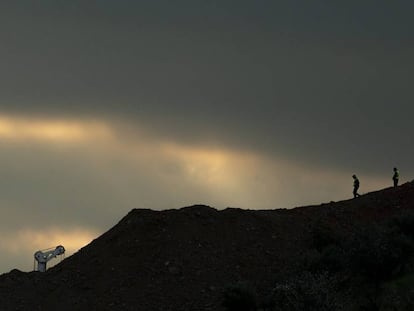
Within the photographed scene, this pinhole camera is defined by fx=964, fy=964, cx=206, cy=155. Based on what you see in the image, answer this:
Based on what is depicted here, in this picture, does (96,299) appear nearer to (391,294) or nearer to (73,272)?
(73,272)

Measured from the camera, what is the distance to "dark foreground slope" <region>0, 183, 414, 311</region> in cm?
5322

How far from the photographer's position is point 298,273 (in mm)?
52906

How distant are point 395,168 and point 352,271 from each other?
21.4m

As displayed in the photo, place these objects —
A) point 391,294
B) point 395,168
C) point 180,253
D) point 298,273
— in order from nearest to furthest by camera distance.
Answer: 1. point 391,294
2. point 298,273
3. point 180,253
4. point 395,168

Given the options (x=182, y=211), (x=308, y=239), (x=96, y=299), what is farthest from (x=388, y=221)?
(x=96, y=299)

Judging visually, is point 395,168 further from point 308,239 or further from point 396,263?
point 396,263

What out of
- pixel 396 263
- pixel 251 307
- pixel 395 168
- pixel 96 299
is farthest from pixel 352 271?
pixel 395 168

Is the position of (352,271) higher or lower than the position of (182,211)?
lower

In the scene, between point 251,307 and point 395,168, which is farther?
point 395,168

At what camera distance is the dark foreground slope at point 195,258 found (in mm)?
53219

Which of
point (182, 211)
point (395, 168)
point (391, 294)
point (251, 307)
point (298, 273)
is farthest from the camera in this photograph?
point (395, 168)

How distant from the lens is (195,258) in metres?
56.8

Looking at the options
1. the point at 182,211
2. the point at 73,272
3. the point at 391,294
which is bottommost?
the point at 391,294

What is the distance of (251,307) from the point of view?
4972cm
